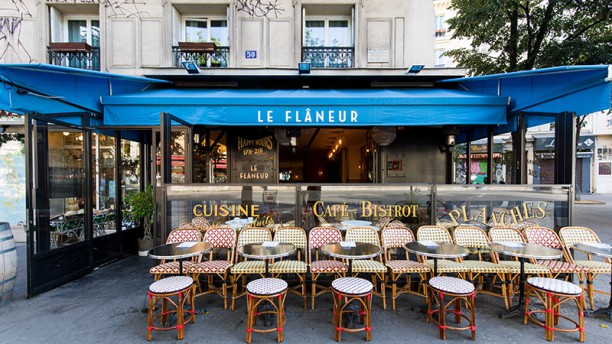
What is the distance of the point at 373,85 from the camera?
709 centimetres

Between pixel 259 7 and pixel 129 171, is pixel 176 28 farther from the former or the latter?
pixel 129 171

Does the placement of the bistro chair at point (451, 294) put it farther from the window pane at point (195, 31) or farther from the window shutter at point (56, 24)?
the window shutter at point (56, 24)

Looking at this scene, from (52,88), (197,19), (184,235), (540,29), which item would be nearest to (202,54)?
(197,19)

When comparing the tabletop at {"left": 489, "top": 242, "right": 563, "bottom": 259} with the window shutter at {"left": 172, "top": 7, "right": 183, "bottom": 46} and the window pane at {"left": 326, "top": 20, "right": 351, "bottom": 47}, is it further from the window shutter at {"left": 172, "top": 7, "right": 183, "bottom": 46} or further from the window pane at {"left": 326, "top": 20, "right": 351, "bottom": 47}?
the window shutter at {"left": 172, "top": 7, "right": 183, "bottom": 46}

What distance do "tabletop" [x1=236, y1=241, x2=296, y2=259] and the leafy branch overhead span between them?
21.7ft

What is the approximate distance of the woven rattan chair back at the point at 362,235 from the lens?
459 cm

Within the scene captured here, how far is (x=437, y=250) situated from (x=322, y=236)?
5.76 ft

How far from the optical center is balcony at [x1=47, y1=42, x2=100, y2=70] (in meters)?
7.35

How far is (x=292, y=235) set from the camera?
15.1 feet

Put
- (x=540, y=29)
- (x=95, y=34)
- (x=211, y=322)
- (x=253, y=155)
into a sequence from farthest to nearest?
(x=540, y=29)
(x=253, y=155)
(x=95, y=34)
(x=211, y=322)

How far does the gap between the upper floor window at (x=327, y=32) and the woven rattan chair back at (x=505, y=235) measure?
615 centimetres

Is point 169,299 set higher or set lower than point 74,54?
lower

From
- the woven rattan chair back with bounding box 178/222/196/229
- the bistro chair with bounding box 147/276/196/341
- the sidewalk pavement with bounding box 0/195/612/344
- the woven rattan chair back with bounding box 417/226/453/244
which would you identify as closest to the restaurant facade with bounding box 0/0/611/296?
the woven rattan chair back with bounding box 178/222/196/229

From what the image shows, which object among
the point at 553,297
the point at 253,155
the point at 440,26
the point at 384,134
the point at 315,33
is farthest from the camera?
the point at 440,26
